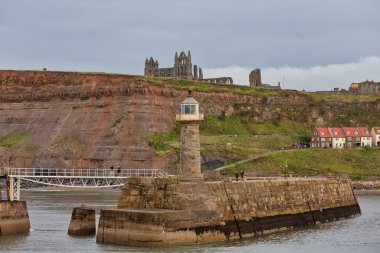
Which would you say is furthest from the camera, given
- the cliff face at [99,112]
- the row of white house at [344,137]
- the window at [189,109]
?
the row of white house at [344,137]

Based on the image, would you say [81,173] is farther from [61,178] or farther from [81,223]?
[81,223]

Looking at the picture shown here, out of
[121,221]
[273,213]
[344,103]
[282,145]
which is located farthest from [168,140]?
[121,221]

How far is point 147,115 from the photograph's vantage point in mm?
149750

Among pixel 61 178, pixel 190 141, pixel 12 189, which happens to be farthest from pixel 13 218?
pixel 61 178

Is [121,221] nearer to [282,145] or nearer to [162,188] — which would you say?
[162,188]

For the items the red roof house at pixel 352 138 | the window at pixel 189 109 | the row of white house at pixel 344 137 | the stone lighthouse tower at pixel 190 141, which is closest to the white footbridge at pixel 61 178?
the stone lighthouse tower at pixel 190 141

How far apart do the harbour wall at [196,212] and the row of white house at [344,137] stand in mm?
87150

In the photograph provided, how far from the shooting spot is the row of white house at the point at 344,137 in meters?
150

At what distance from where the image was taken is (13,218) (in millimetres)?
58500

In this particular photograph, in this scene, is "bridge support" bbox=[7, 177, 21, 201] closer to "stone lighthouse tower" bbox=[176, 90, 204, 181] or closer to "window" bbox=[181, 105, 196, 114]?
"stone lighthouse tower" bbox=[176, 90, 204, 181]

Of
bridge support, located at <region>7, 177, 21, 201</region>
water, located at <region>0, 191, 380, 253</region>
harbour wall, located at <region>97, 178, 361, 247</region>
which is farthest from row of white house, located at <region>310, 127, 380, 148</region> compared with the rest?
bridge support, located at <region>7, 177, 21, 201</region>

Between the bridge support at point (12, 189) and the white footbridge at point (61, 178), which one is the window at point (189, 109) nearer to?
the white footbridge at point (61, 178)

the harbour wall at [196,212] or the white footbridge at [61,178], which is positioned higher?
the white footbridge at [61,178]

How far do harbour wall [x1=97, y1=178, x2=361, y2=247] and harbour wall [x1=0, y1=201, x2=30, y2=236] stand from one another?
8.86 metres
